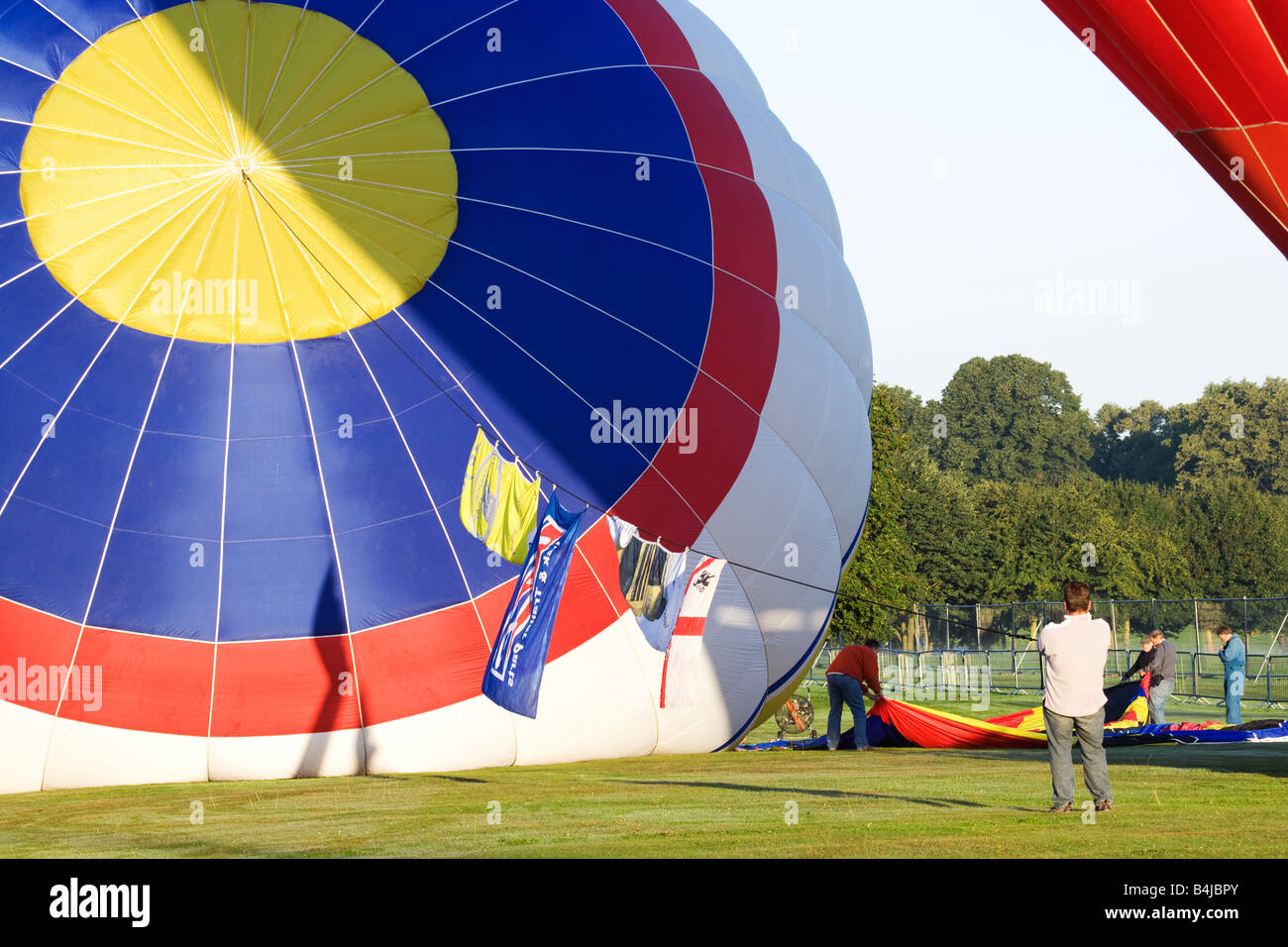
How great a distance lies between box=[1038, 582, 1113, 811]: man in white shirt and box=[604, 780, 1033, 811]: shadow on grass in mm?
443

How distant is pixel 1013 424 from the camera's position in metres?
107

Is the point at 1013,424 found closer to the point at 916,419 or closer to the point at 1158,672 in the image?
the point at 916,419

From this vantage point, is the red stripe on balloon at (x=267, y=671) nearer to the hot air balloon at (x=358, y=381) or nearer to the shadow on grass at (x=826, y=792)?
the hot air balloon at (x=358, y=381)

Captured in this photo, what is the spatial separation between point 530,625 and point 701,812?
3039 millimetres

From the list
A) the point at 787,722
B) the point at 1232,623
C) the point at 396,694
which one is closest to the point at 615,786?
the point at 396,694

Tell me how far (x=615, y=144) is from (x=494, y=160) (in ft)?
4.19

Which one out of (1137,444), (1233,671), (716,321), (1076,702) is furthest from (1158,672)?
(1137,444)

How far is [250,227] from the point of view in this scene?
46.2 feet

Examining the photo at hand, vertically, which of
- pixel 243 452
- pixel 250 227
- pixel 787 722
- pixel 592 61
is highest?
pixel 592 61

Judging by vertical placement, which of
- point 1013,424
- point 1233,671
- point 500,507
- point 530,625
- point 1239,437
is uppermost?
point 1013,424

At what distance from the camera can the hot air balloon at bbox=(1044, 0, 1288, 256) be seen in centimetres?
1024

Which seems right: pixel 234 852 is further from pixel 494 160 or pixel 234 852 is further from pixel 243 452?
pixel 494 160

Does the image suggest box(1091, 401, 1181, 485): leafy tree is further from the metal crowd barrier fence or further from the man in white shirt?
the man in white shirt

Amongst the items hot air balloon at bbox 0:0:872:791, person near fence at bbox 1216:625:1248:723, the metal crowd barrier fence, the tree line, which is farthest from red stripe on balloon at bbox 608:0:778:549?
the metal crowd barrier fence
